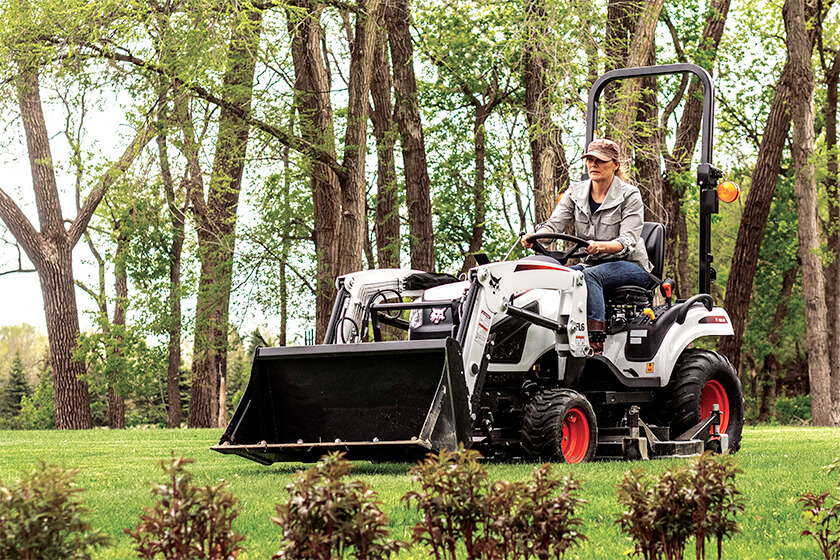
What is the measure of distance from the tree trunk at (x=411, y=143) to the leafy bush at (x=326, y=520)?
1583cm

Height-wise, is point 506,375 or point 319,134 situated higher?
point 319,134

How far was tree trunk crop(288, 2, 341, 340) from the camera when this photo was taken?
1611 cm

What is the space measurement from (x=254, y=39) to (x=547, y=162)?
16.6 feet

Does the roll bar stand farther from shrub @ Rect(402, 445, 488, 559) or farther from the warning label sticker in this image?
shrub @ Rect(402, 445, 488, 559)

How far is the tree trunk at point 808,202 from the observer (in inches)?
835

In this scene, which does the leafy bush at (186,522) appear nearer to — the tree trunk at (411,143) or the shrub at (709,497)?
the shrub at (709,497)

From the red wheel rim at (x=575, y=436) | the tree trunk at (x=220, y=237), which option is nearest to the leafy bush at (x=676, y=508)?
the red wheel rim at (x=575, y=436)

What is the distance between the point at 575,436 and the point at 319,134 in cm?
944

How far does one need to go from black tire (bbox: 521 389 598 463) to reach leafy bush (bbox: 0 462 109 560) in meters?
4.56

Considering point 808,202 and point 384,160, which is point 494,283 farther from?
point 808,202

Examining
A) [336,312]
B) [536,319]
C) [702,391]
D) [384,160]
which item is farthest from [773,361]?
[336,312]

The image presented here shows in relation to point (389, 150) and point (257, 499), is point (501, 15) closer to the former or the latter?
point (389, 150)

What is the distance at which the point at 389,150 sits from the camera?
22250 millimetres

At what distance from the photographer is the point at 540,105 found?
14125 millimetres
